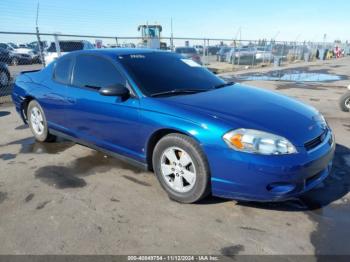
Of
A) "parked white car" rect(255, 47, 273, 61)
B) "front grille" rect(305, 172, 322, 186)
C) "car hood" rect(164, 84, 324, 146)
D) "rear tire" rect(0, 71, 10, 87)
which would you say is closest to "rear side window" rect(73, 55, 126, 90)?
"car hood" rect(164, 84, 324, 146)

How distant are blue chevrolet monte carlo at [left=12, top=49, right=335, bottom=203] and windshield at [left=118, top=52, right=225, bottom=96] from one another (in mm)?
13

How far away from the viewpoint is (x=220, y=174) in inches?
113

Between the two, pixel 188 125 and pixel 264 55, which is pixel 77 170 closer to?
pixel 188 125

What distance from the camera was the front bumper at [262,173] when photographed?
271 cm

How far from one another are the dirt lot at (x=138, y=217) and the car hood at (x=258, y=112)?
78cm

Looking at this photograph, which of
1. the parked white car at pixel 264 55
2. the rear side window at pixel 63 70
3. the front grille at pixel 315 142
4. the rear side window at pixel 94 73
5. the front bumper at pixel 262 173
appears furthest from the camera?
the parked white car at pixel 264 55

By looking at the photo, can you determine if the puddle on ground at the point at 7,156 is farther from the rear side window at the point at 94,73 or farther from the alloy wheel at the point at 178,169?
the alloy wheel at the point at 178,169

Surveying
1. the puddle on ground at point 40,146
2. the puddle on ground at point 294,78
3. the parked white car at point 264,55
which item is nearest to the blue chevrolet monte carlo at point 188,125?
the puddle on ground at point 40,146

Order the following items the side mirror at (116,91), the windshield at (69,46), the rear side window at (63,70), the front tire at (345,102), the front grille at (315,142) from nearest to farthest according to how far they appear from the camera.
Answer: the front grille at (315,142) < the side mirror at (116,91) < the rear side window at (63,70) < the front tire at (345,102) < the windshield at (69,46)

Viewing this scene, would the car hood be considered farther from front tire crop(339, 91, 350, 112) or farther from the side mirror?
front tire crop(339, 91, 350, 112)

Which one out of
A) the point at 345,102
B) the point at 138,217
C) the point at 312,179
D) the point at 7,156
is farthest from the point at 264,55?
the point at 138,217

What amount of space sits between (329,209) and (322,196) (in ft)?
0.85

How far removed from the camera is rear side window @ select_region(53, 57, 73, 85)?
14.5 feet

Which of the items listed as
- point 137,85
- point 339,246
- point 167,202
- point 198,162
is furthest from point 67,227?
point 339,246
